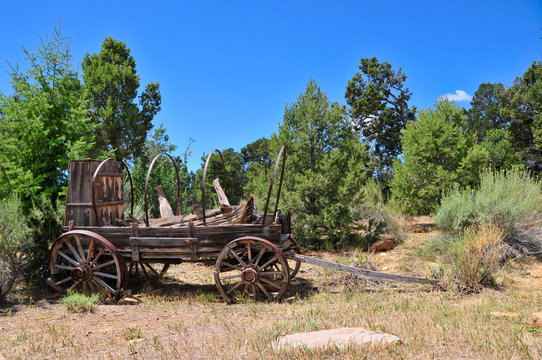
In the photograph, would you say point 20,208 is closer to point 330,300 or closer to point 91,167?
point 91,167

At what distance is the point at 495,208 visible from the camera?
8.36 m

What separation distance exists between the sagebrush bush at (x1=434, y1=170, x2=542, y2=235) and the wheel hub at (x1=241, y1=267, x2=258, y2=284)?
5723mm

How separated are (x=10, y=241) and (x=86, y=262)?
4.35ft

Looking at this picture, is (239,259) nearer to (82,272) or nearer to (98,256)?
(98,256)

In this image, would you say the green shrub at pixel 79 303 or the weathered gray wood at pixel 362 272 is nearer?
the green shrub at pixel 79 303

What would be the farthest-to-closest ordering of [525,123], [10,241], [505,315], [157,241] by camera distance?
[525,123], [10,241], [157,241], [505,315]

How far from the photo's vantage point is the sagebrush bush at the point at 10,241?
5770 millimetres

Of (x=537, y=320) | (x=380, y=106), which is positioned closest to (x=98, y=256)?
(x=537, y=320)

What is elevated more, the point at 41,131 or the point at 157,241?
the point at 41,131

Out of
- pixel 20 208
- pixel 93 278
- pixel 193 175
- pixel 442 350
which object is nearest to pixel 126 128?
pixel 193 175

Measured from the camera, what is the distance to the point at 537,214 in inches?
363

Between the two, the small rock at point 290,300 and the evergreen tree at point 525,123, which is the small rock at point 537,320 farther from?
the evergreen tree at point 525,123

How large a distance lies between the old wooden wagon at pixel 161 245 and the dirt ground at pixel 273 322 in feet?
1.28

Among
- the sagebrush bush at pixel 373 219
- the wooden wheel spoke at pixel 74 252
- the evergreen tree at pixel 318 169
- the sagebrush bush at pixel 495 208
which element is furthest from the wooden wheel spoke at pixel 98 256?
the sagebrush bush at pixel 495 208
